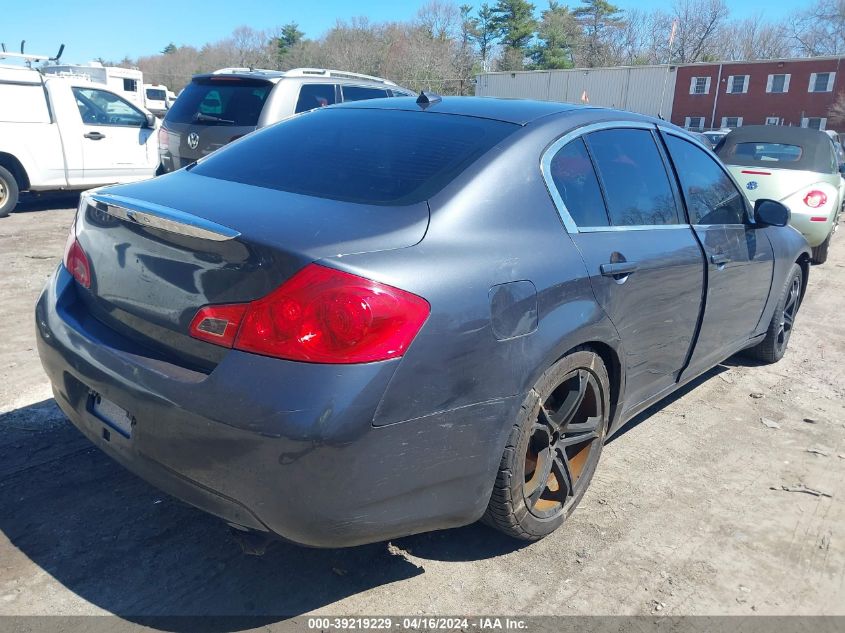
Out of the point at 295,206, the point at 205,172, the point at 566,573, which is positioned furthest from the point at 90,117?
the point at 566,573

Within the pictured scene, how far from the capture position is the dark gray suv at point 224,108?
737 centimetres

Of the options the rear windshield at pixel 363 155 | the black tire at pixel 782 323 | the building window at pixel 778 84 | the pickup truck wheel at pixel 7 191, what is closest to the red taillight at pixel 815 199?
the black tire at pixel 782 323

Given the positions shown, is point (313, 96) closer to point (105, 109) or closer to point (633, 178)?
point (105, 109)

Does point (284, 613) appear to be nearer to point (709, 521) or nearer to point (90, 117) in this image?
point (709, 521)

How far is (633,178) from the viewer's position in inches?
129

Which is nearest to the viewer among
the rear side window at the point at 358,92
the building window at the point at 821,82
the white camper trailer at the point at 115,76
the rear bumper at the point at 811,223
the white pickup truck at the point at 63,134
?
the rear bumper at the point at 811,223

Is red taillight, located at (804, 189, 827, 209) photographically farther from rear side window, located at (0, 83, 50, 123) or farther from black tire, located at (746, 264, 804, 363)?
rear side window, located at (0, 83, 50, 123)

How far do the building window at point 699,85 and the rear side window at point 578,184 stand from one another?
5507cm

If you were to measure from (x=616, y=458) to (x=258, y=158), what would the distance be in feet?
7.63

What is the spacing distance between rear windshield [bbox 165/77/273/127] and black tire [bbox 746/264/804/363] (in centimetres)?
533

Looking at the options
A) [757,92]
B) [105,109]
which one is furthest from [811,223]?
[757,92]

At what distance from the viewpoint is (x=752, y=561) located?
112 inches

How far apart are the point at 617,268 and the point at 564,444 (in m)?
0.76

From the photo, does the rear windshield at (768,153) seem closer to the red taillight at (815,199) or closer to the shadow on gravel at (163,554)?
the red taillight at (815,199)
